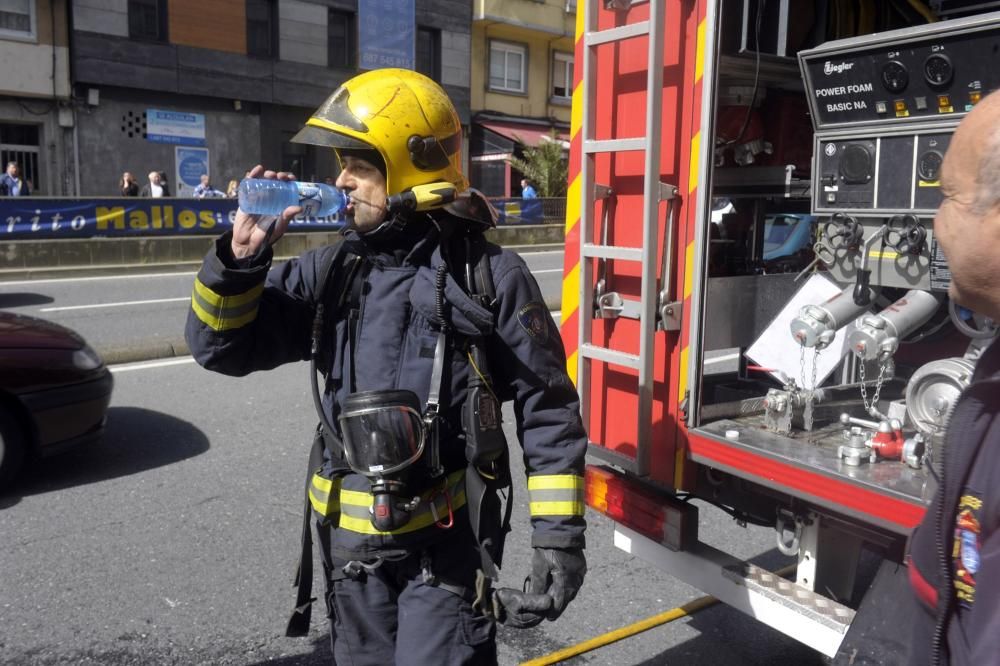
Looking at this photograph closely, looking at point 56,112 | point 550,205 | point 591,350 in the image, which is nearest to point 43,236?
point 56,112

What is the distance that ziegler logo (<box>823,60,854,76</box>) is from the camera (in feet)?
10.4

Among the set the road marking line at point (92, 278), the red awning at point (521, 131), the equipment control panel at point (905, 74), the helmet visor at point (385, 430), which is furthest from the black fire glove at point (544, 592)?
the red awning at point (521, 131)

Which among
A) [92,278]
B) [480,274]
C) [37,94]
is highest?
[37,94]

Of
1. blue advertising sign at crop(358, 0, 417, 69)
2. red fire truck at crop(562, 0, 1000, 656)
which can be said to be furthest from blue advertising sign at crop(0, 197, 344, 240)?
red fire truck at crop(562, 0, 1000, 656)

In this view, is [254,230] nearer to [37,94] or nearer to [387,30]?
[387,30]

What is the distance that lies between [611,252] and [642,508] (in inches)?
35.4

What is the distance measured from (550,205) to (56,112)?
12.3 meters

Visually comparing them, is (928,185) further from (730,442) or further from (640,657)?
(640,657)

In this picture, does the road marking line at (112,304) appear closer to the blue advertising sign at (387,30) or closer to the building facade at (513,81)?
the blue advertising sign at (387,30)

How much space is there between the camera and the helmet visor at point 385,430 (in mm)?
2264

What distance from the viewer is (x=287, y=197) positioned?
2.48 m

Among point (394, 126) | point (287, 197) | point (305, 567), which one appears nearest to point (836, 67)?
point (394, 126)

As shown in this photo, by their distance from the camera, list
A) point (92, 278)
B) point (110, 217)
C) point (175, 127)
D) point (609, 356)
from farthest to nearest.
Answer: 1. point (175, 127)
2. point (110, 217)
3. point (92, 278)
4. point (609, 356)

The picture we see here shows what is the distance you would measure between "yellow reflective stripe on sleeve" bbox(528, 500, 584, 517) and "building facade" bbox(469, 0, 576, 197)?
29.2m
